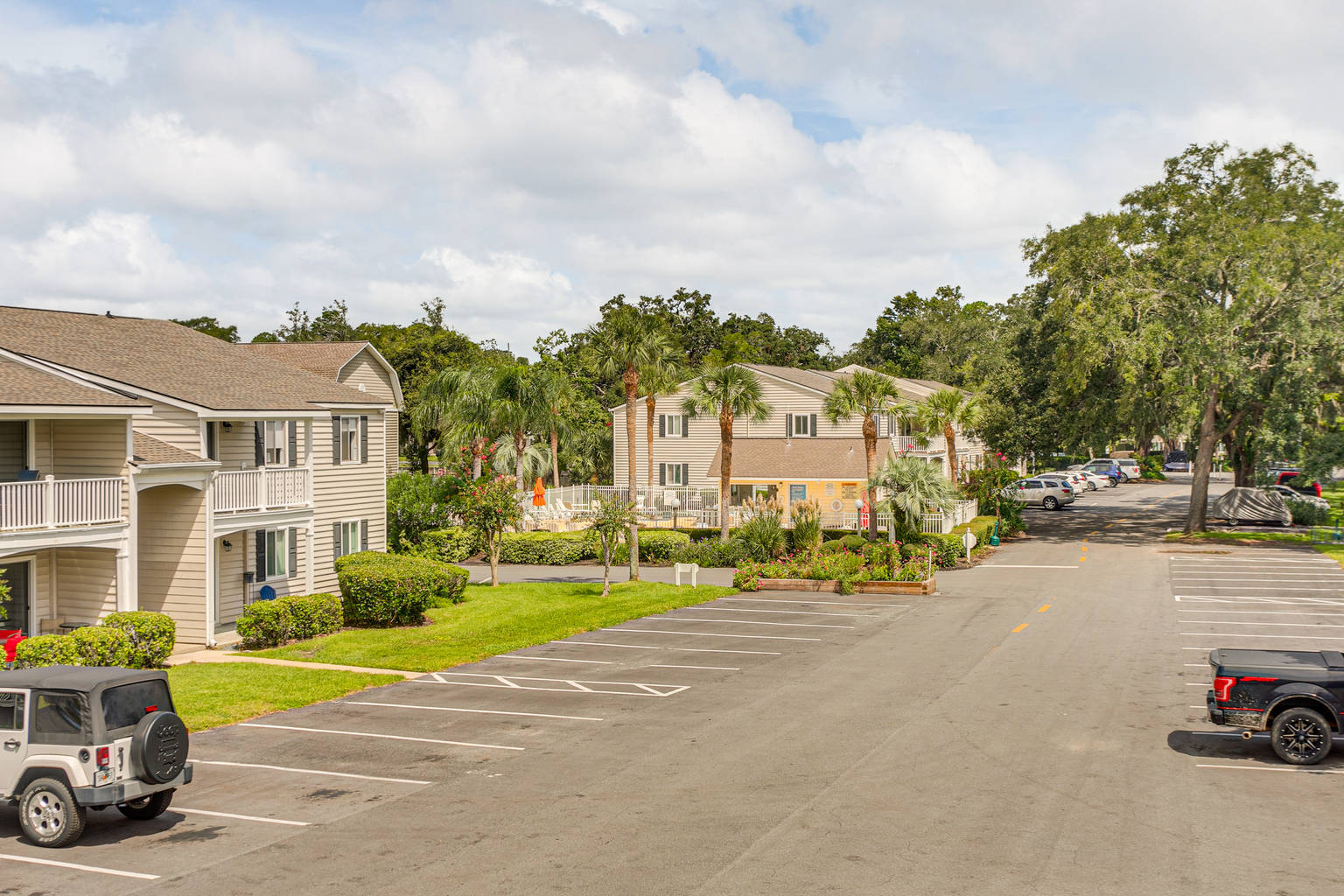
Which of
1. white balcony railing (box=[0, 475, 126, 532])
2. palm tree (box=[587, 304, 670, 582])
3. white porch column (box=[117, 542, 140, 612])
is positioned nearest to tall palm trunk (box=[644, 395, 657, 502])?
palm tree (box=[587, 304, 670, 582])

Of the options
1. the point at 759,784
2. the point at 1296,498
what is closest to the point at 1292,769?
the point at 759,784

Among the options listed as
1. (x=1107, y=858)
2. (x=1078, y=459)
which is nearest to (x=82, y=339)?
(x=1107, y=858)

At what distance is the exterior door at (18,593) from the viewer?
77.2 feet

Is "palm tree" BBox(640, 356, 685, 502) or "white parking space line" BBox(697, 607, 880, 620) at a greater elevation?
"palm tree" BBox(640, 356, 685, 502)

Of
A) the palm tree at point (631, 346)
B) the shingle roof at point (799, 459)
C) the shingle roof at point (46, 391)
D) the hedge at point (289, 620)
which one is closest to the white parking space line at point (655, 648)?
the hedge at point (289, 620)

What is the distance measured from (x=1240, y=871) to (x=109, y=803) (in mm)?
12277

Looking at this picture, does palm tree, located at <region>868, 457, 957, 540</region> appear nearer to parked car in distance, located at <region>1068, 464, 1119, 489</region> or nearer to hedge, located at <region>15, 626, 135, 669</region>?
hedge, located at <region>15, 626, 135, 669</region>

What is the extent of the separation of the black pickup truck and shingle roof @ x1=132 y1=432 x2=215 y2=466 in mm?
21575

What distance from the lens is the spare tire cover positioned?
12.2 metres

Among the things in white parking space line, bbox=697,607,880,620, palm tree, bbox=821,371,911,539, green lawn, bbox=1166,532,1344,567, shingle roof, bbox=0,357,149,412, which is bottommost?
white parking space line, bbox=697,607,880,620

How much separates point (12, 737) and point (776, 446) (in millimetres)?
48365

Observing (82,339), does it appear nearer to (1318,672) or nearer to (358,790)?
(358,790)

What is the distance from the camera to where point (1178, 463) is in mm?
100625

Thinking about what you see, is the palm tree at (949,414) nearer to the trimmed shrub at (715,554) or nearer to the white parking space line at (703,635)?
the trimmed shrub at (715,554)
